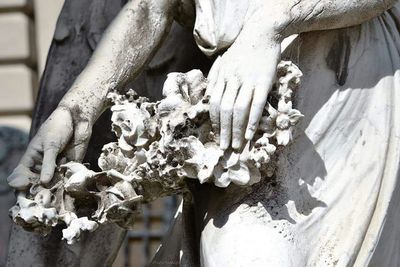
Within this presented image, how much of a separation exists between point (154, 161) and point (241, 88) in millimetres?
241

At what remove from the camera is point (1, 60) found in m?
9.63

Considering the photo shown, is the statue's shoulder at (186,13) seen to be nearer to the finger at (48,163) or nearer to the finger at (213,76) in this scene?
the finger at (213,76)

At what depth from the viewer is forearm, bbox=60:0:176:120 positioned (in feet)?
13.8

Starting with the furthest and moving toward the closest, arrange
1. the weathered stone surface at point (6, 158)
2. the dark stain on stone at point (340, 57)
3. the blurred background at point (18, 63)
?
the blurred background at point (18, 63) → the weathered stone surface at point (6, 158) → the dark stain on stone at point (340, 57)

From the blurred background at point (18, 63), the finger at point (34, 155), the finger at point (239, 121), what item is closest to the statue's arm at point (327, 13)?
the finger at point (239, 121)

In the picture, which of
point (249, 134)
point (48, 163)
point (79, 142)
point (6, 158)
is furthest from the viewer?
point (6, 158)

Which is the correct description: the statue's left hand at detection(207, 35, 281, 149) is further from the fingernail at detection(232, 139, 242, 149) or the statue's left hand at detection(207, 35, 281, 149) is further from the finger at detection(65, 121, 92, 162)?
the finger at detection(65, 121, 92, 162)

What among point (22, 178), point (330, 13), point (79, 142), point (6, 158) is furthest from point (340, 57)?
point (6, 158)

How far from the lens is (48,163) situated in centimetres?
405

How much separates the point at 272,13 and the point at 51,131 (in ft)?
1.89

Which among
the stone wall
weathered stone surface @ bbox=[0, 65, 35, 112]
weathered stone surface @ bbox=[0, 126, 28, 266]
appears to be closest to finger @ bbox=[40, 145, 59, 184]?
weathered stone surface @ bbox=[0, 126, 28, 266]

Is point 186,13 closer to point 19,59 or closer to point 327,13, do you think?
point 327,13

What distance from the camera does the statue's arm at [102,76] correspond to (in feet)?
13.5

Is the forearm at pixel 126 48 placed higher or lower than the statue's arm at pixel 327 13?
lower
